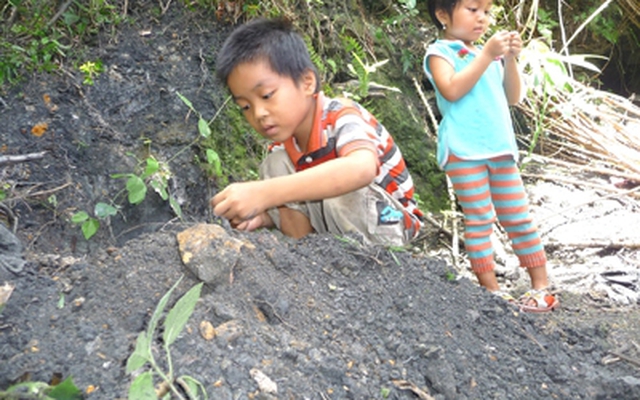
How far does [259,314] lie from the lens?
177 cm

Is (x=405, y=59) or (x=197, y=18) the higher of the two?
(x=197, y=18)

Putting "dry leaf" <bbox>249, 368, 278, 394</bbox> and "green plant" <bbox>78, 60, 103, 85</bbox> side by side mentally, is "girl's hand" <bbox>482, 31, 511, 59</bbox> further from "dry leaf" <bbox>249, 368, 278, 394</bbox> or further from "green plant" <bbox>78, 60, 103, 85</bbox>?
"dry leaf" <bbox>249, 368, 278, 394</bbox>

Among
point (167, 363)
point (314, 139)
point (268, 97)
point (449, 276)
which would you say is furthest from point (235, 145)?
point (167, 363)

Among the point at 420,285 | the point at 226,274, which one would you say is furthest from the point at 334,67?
the point at 226,274

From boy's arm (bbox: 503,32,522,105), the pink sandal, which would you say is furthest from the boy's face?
the pink sandal

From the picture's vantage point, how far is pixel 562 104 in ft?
16.2

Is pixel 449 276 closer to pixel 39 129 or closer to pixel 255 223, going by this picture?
pixel 255 223

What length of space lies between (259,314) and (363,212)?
1.24 meters

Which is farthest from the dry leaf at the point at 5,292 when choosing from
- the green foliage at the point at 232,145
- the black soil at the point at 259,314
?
the green foliage at the point at 232,145

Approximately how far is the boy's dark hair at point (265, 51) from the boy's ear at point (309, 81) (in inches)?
0.6

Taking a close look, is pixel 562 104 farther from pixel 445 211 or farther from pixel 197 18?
pixel 197 18

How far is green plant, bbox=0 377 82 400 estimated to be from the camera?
1.29m

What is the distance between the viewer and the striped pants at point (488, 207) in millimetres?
3084

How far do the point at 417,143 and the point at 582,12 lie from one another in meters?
2.54
